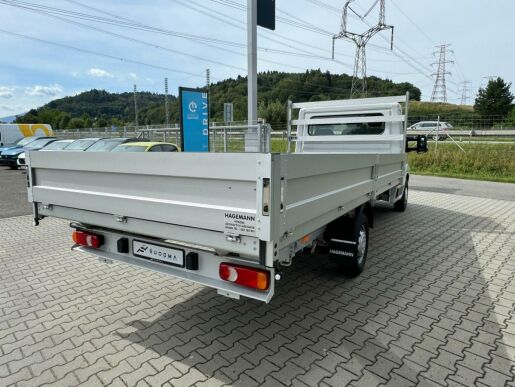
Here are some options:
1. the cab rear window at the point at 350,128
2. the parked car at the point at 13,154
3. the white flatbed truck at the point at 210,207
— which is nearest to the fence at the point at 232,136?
the cab rear window at the point at 350,128

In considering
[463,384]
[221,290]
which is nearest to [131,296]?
[221,290]

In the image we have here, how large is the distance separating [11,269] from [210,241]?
3.65 metres

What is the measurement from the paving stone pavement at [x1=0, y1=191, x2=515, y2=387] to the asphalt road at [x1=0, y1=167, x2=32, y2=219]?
3.42 meters

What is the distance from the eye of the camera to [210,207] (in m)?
2.37

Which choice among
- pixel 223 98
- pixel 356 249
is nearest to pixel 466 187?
pixel 356 249

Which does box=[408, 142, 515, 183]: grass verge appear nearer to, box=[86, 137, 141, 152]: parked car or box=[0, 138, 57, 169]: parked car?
box=[86, 137, 141, 152]: parked car

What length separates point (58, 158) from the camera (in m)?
3.21

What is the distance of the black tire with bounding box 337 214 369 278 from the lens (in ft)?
12.6

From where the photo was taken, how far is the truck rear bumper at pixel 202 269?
2428mm

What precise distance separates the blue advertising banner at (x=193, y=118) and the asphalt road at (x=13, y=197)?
402cm

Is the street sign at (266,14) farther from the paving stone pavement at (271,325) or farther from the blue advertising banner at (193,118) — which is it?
the paving stone pavement at (271,325)

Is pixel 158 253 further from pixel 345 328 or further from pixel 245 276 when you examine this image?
pixel 345 328

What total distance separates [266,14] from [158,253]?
7.48 metres

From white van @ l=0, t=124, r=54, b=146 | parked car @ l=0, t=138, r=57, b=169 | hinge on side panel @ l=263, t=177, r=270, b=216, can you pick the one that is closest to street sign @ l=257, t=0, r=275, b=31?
hinge on side panel @ l=263, t=177, r=270, b=216
